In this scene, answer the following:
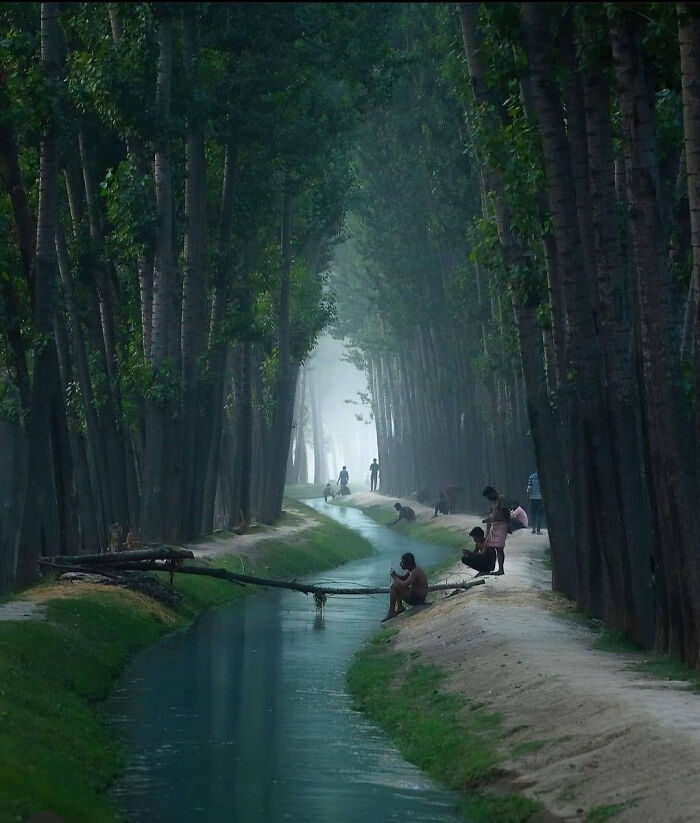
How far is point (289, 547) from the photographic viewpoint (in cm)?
4778

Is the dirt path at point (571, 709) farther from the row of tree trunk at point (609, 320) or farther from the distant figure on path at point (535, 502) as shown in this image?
the distant figure on path at point (535, 502)

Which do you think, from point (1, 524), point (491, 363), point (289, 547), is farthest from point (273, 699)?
point (491, 363)

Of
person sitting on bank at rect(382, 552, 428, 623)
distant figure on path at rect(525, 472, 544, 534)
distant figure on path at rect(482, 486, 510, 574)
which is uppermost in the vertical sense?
distant figure on path at rect(525, 472, 544, 534)

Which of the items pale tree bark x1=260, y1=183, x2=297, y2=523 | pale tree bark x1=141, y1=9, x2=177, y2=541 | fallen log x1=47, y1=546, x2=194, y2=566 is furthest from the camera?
pale tree bark x1=260, y1=183, x2=297, y2=523

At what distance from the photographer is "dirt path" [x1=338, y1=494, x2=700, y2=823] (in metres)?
13.2

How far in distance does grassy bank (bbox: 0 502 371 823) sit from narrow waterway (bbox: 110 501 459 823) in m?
0.36

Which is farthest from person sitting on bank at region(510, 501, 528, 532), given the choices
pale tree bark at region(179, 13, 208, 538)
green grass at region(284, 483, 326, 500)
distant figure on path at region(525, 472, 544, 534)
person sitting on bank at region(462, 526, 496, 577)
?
green grass at region(284, 483, 326, 500)

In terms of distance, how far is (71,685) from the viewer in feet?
69.1

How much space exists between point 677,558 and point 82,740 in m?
7.10

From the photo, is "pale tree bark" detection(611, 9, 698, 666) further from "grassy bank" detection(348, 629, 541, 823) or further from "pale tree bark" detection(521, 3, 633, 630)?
"grassy bank" detection(348, 629, 541, 823)

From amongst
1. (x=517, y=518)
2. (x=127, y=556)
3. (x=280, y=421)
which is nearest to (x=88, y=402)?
(x=127, y=556)

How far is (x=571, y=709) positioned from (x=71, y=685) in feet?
24.6

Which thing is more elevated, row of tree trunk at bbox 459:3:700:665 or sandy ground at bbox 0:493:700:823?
row of tree trunk at bbox 459:3:700:665

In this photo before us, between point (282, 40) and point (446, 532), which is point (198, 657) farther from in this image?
point (446, 532)
